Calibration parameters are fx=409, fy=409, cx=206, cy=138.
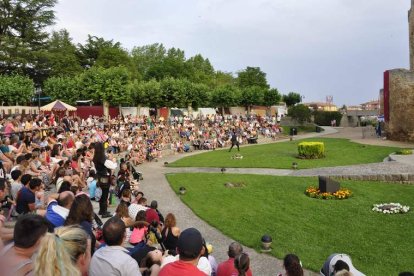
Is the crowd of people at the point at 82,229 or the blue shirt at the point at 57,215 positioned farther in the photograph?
the blue shirt at the point at 57,215

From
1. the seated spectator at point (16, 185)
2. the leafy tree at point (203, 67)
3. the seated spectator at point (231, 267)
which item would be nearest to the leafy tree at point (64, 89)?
the seated spectator at point (16, 185)

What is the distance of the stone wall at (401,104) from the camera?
30.8 meters

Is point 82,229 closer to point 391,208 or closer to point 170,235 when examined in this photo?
point 170,235

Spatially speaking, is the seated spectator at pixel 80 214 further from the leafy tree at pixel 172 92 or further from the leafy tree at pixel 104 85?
the leafy tree at pixel 172 92

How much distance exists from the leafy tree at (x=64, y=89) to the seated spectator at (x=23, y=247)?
43253 millimetres

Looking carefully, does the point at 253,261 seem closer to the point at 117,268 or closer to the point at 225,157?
the point at 117,268

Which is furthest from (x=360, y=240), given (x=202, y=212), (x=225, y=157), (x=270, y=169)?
(x=225, y=157)

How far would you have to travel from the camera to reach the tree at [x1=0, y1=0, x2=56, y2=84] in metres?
46.0

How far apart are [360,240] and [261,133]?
34585 millimetres

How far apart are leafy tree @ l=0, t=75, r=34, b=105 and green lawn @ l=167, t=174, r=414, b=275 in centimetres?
2700

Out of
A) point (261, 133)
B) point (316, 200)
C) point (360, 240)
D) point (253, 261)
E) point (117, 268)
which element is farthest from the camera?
point (261, 133)

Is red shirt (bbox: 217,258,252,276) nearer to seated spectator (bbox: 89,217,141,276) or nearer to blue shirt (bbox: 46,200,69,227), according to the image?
seated spectator (bbox: 89,217,141,276)

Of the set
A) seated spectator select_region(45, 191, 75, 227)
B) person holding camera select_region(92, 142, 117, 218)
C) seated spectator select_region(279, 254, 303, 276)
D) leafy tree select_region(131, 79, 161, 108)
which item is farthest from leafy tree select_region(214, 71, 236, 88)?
seated spectator select_region(279, 254, 303, 276)

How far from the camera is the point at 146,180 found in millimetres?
21344
